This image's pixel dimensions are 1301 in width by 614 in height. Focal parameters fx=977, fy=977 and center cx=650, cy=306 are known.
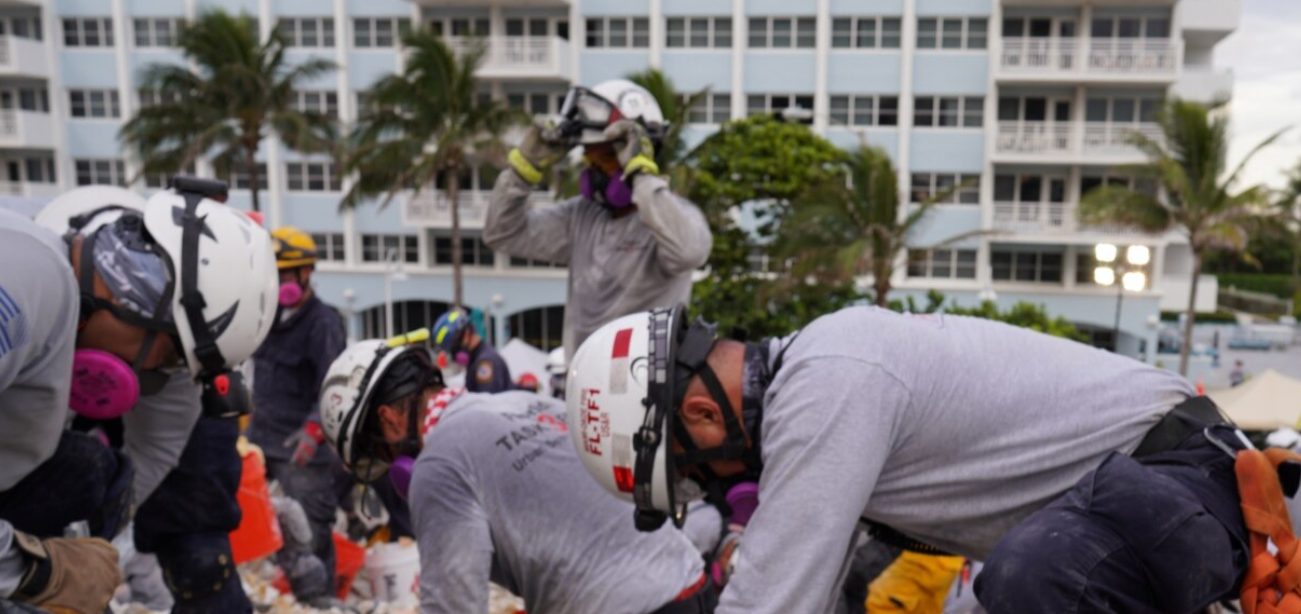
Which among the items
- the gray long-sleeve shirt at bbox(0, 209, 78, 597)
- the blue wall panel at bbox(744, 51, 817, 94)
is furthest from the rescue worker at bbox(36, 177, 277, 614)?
the blue wall panel at bbox(744, 51, 817, 94)

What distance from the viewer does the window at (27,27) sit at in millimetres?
33906

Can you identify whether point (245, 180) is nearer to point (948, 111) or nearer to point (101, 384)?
point (948, 111)

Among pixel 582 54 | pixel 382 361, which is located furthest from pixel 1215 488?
pixel 582 54

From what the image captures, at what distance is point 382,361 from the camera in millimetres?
3408

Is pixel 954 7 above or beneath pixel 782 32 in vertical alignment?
above

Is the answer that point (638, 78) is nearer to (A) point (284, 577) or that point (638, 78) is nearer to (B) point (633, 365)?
(A) point (284, 577)

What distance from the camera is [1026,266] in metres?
31.3

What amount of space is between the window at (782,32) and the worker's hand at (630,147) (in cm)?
2765

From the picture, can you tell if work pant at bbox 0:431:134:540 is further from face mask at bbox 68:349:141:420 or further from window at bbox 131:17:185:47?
window at bbox 131:17:185:47

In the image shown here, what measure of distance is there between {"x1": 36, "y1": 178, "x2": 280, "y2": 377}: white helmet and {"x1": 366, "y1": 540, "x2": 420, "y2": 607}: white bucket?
9.62 feet

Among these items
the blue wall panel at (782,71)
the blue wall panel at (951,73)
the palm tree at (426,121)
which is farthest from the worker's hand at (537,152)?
the blue wall panel at (951,73)

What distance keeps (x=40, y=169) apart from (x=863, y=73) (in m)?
28.9

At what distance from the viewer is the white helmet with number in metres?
2.19

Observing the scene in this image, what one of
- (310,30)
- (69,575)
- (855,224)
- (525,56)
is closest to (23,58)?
(310,30)
